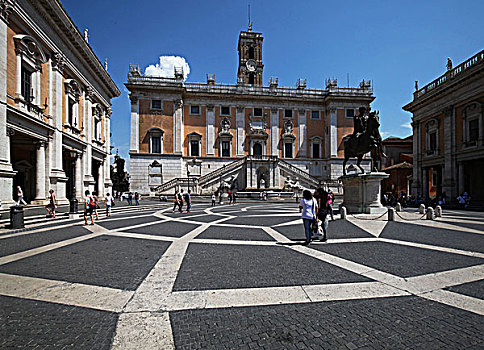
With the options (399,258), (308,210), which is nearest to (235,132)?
(308,210)

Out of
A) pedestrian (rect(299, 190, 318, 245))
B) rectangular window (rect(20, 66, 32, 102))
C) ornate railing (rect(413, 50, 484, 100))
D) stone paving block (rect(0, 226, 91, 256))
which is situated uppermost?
ornate railing (rect(413, 50, 484, 100))

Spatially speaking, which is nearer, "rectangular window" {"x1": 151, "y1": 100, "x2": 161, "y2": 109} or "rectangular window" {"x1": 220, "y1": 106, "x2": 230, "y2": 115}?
"rectangular window" {"x1": 151, "y1": 100, "x2": 161, "y2": 109}

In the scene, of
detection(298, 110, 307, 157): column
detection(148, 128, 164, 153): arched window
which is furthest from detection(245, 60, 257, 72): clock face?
detection(148, 128, 164, 153): arched window

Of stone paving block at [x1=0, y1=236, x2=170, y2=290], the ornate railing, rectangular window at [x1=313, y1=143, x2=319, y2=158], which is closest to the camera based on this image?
stone paving block at [x1=0, y1=236, x2=170, y2=290]

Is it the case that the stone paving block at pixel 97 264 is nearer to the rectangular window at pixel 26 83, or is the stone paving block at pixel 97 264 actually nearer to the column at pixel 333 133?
the rectangular window at pixel 26 83

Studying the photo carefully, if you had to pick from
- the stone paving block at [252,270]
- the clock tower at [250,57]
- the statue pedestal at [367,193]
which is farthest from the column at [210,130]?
the stone paving block at [252,270]

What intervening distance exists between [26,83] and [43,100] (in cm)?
164

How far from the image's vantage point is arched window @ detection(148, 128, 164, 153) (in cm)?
3784

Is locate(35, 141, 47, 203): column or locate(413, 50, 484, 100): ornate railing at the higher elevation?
locate(413, 50, 484, 100): ornate railing

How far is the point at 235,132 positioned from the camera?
1625 inches

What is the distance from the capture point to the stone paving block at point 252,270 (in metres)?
4.35

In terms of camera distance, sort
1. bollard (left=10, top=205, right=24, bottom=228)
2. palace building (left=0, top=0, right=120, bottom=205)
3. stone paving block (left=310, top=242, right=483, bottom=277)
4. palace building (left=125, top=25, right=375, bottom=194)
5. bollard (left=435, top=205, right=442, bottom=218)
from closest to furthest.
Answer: stone paving block (left=310, top=242, right=483, bottom=277) → bollard (left=10, top=205, right=24, bottom=228) → bollard (left=435, top=205, right=442, bottom=218) → palace building (left=0, top=0, right=120, bottom=205) → palace building (left=125, top=25, right=375, bottom=194)

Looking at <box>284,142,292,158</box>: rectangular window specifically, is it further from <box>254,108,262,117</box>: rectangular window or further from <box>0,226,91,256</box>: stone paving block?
<box>0,226,91,256</box>: stone paving block

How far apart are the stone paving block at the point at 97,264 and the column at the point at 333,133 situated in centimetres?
3937
